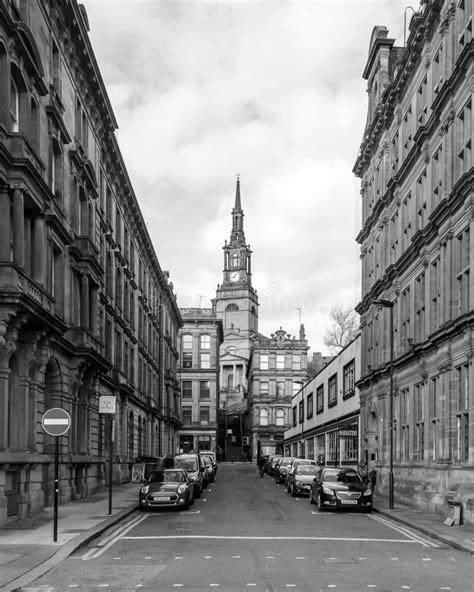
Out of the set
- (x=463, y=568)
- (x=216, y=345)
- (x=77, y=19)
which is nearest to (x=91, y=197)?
(x=77, y=19)

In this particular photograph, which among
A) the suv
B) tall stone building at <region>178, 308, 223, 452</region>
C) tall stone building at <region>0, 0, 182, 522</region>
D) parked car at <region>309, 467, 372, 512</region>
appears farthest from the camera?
tall stone building at <region>178, 308, 223, 452</region>

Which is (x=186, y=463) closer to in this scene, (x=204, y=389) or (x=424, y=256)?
(x=424, y=256)

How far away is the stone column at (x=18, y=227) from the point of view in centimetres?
2178

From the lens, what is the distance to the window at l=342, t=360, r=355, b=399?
4862 cm

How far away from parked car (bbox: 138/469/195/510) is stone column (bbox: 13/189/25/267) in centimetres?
846

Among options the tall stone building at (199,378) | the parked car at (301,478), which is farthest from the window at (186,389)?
the parked car at (301,478)

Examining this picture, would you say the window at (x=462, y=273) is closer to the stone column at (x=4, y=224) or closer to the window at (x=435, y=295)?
the window at (x=435, y=295)

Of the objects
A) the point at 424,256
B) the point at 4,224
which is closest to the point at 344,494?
the point at 424,256

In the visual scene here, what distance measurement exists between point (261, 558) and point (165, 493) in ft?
35.8

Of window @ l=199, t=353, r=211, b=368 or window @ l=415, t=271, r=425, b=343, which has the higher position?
window @ l=415, t=271, r=425, b=343

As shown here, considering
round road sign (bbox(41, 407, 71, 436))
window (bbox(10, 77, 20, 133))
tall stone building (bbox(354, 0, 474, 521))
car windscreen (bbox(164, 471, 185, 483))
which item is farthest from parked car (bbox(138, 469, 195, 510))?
window (bbox(10, 77, 20, 133))

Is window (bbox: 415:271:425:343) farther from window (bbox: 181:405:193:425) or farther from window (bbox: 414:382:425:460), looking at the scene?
window (bbox: 181:405:193:425)

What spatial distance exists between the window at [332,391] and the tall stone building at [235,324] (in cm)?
7512

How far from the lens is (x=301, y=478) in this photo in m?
34.8
